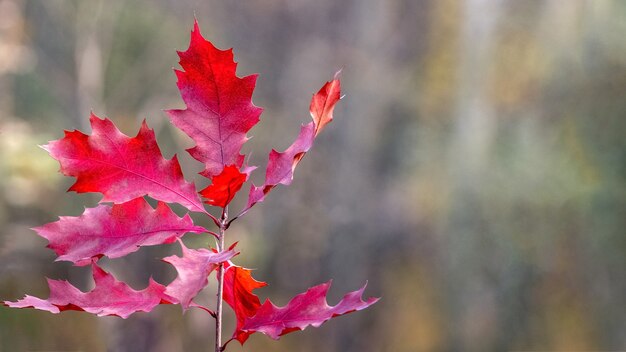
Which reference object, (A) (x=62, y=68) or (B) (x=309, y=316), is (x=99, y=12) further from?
(B) (x=309, y=316)

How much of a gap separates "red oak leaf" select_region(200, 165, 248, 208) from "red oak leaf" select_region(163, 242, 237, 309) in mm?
46

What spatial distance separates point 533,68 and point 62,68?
294cm

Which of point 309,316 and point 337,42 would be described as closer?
point 309,316

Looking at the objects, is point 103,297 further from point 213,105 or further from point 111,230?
point 213,105

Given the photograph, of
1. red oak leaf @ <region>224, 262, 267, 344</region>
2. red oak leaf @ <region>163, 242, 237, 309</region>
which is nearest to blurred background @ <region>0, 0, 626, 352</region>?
red oak leaf @ <region>224, 262, 267, 344</region>

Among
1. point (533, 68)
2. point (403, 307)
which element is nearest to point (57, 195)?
point (403, 307)

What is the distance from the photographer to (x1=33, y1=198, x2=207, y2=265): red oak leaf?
62cm

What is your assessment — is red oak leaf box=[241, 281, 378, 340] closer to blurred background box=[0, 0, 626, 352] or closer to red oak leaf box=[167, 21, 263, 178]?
red oak leaf box=[167, 21, 263, 178]

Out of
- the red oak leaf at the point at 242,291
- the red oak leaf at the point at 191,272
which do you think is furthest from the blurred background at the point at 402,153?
the red oak leaf at the point at 191,272

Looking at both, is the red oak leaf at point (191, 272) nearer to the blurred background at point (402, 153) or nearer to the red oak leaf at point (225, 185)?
the red oak leaf at point (225, 185)

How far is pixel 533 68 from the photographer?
548 centimetres

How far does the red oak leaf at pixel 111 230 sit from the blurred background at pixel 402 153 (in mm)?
3954

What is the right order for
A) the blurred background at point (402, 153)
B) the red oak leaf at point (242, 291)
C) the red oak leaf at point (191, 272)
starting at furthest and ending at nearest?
the blurred background at point (402, 153)
the red oak leaf at point (242, 291)
the red oak leaf at point (191, 272)

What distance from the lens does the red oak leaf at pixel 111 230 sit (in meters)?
0.62
